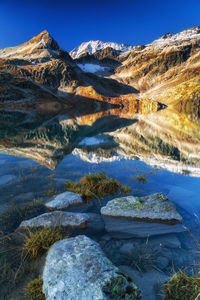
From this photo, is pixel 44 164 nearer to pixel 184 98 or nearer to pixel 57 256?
pixel 57 256

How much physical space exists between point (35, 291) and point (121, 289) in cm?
175

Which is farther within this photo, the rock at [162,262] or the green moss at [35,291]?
the rock at [162,262]

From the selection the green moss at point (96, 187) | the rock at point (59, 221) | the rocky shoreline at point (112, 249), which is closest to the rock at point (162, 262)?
the rocky shoreline at point (112, 249)

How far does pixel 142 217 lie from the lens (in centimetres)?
625

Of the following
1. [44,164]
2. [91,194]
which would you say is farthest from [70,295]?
[44,164]

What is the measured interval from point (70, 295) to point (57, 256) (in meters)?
0.99

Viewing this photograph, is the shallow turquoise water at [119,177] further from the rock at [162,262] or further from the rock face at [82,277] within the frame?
the rock face at [82,277]

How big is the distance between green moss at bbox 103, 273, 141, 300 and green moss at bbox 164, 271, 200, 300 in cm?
67

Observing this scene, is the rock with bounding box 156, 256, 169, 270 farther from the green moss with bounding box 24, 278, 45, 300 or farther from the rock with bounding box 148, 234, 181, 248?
the green moss with bounding box 24, 278, 45, 300

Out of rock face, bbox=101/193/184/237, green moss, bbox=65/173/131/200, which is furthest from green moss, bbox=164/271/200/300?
green moss, bbox=65/173/131/200

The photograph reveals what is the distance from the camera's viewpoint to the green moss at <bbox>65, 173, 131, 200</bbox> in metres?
8.42

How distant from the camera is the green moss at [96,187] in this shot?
842cm

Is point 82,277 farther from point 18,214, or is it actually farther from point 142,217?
point 18,214

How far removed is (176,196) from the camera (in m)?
8.44
